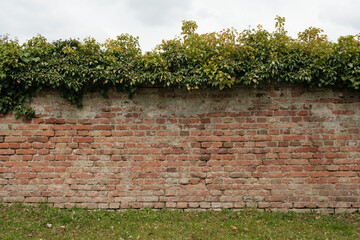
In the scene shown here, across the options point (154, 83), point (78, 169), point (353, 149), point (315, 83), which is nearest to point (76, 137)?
point (78, 169)

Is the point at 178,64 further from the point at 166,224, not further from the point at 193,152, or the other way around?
the point at 166,224

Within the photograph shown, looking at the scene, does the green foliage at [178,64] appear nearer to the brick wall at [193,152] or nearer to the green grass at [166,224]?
the brick wall at [193,152]

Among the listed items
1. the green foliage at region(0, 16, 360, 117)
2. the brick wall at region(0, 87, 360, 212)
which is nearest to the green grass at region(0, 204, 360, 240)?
the brick wall at region(0, 87, 360, 212)

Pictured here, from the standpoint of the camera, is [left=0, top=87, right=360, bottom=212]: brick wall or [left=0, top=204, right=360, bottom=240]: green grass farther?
[left=0, top=87, right=360, bottom=212]: brick wall

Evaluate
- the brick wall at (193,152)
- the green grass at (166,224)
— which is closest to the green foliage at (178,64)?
the brick wall at (193,152)

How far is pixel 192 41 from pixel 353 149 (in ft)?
11.0

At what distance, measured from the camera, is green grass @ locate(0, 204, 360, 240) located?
3861 mm

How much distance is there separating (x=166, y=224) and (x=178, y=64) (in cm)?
264

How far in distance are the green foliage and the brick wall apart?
11.1 inches

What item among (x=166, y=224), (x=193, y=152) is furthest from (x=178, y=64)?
(x=166, y=224)

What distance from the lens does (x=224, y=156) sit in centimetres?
465

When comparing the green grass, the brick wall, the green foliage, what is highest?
the green foliage

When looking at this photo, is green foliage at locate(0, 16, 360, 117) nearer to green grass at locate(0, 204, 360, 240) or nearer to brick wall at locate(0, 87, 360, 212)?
brick wall at locate(0, 87, 360, 212)

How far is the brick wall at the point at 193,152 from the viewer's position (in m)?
4.60
